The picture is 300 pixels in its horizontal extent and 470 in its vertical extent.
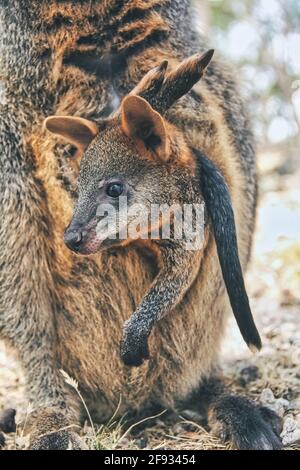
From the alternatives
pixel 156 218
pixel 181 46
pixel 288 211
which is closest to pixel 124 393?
pixel 156 218

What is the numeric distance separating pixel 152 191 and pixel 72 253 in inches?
25.6

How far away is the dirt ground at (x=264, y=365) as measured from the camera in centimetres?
420

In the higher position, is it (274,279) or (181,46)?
(181,46)

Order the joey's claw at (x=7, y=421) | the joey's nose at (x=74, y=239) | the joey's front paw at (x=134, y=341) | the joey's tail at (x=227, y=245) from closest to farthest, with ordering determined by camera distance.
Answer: the joey's nose at (x=74, y=239) < the joey's front paw at (x=134, y=341) < the joey's tail at (x=227, y=245) < the joey's claw at (x=7, y=421)

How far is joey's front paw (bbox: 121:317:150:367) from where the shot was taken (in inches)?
145

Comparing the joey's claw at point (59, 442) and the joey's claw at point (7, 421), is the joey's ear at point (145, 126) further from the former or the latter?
the joey's claw at point (7, 421)

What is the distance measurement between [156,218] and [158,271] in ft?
1.26

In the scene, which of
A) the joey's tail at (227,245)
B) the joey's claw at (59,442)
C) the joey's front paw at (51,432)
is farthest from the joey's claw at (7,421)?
the joey's tail at (227,245)

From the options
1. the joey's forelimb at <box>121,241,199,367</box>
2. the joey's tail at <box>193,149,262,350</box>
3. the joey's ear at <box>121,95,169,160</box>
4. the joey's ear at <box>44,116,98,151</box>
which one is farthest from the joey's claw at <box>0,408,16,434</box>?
the joey's ear at <box>121,95,169,160</box>

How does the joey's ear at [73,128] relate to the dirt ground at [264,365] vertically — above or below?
above

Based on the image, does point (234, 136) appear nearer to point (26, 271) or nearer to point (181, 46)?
point (181, 46)

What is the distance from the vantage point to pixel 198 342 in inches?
175

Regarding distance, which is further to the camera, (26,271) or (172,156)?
(26,271)

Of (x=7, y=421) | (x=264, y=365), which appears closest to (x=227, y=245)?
(x=264, y=365)
